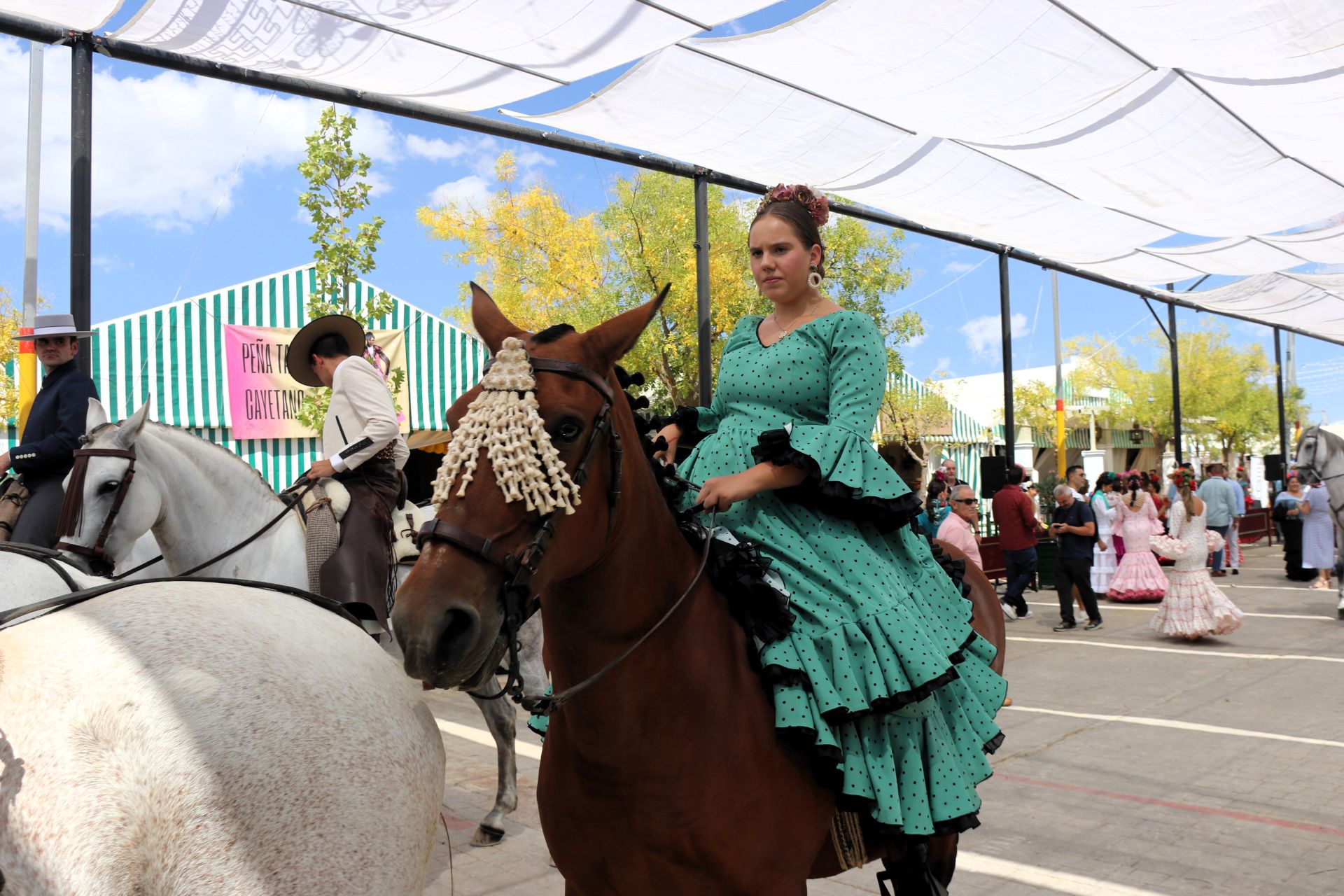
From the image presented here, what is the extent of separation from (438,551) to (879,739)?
134cm

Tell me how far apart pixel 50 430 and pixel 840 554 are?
448 centimetres

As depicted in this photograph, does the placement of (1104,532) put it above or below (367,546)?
below

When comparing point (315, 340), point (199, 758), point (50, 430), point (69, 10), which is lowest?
point (199, 758)

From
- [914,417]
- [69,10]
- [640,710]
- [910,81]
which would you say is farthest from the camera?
[914,417]

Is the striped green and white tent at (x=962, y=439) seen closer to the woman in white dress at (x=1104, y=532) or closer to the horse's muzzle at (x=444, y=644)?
the woman in white dress at (x=1104, y=532)

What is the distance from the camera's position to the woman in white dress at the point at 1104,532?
14594 mm

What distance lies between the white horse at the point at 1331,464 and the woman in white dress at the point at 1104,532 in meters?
2.65

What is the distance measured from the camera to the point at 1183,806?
5152 millimetres

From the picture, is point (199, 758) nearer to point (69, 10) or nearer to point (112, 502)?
point (112, 502)

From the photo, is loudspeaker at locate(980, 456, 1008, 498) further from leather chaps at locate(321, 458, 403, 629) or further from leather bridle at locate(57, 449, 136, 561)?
leather bridle at locate(57, 449, 136, 561)

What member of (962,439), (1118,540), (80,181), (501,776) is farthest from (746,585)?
(962,439)

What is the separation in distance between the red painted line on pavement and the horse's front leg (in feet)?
9.79

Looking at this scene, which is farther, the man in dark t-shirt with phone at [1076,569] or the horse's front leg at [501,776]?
the man in dark t-shirt with phone at [1076,569]

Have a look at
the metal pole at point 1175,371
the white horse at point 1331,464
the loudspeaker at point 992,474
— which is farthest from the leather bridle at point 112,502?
the metal pole at point 1175,371
